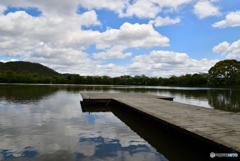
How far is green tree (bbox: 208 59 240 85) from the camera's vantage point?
63.4 metres

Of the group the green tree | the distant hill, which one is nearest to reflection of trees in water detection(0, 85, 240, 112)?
the green tree

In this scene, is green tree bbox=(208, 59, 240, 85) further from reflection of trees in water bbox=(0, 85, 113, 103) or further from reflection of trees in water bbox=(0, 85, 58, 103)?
reflection of trees in water bbox=(0, 85, 58, 103)

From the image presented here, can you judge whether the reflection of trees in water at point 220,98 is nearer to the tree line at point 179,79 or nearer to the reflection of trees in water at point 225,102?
the reflection of trees in water at point 225,102

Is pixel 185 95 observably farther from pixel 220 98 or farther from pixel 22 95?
pixel 22 95

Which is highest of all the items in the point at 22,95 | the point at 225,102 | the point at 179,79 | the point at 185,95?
the point at 179,79

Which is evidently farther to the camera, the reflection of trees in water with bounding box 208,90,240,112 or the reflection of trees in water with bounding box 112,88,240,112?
the reflection of trees in water with bounding box 112,88,240,112

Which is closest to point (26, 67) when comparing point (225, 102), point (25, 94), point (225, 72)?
point (25, 94)

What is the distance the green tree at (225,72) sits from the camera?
2496 inches

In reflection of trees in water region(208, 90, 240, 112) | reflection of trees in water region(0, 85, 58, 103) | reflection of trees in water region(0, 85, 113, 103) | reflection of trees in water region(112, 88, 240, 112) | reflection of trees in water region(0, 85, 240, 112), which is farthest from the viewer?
reflection of trees in water region(0, 85, 113, 103)

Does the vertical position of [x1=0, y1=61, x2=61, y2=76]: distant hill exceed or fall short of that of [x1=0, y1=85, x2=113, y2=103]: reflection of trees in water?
it exceeds it

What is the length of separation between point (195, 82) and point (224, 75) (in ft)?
50.0

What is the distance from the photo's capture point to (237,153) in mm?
3869

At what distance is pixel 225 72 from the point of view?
6462 cm

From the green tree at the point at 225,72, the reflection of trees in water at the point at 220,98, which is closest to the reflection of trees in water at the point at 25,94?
the reflection of trees in water at the point at 220,98
